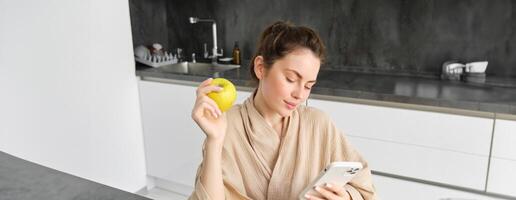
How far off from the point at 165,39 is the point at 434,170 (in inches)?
83.0

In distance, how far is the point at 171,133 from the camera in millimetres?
2641

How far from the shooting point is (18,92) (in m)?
1.97

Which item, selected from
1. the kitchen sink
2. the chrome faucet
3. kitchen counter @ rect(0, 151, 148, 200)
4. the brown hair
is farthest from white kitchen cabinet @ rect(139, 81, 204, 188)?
kitchen counter @ rect(0, 151, 148, 200)

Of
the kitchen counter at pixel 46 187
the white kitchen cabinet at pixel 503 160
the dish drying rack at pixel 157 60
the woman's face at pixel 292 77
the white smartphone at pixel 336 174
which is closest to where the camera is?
the kitchen counter at pixel 46 187

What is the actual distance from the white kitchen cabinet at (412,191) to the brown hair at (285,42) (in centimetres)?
108

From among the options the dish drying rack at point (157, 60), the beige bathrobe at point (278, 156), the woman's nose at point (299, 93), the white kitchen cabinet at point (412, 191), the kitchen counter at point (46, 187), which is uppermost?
the woman's nose at point (299, 93)

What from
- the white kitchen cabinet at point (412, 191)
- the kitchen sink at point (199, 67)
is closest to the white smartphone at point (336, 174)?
the white kitchen cabinet at point (412, 191)

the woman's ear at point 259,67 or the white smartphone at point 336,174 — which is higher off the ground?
the woman's ear at point 259,67

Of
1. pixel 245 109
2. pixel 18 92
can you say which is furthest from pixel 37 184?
pixel 18 92

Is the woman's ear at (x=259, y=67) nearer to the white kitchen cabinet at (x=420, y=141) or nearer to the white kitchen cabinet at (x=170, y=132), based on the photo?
the white kitchen cabinet at (x=420, y=141)

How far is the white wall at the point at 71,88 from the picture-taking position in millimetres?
1943

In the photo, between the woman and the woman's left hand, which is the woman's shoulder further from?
the woman's left hand

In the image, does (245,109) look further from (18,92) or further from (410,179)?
(18,92)

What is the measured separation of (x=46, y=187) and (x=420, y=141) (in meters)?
1.65
